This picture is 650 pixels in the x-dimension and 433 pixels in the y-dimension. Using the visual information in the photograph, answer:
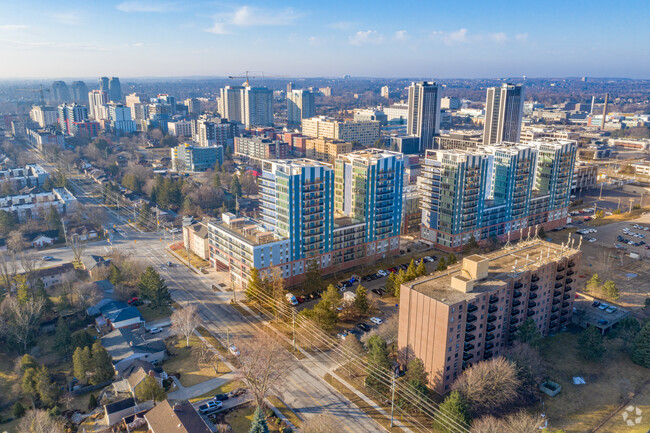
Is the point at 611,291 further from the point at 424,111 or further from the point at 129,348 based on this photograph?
the point at 424,111

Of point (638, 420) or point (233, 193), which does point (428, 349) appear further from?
point (233, 193)

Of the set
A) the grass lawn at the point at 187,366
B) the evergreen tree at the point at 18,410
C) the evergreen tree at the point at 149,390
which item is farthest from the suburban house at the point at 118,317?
the evergreen tree at the point at 149,390

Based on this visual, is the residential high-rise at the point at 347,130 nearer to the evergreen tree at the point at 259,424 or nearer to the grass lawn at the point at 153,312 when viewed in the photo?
the grass lawn at the point at 153,312

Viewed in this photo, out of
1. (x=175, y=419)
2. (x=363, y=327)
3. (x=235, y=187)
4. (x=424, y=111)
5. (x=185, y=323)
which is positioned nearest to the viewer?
(x=175, y=419)

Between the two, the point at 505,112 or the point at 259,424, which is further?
the point at 505,112

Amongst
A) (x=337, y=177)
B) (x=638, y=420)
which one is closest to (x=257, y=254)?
(x=337, y=177)

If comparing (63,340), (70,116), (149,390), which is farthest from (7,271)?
(70,116)
